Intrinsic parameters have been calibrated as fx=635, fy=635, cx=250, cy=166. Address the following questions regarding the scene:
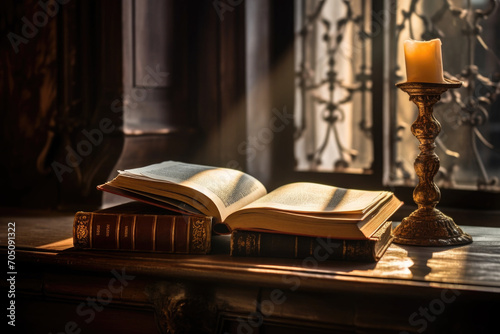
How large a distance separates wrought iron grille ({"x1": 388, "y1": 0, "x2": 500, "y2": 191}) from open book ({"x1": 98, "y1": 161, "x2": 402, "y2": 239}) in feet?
1.71

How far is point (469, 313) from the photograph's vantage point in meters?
1.08

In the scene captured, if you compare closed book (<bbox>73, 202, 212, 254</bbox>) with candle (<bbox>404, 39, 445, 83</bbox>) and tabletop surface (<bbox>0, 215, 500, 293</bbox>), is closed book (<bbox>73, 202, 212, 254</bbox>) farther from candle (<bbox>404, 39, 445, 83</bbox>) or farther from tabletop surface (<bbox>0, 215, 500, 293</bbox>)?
candle (<bbox>404, 39, 445, 83</bbox>)

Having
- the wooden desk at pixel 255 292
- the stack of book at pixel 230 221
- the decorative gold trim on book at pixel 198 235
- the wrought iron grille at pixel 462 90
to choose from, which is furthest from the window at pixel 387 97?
the decorative gold trim on book at pixel 198 235

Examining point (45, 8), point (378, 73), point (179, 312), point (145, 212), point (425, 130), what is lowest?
point (179, 312)

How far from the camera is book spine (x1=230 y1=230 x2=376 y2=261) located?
3.92ft

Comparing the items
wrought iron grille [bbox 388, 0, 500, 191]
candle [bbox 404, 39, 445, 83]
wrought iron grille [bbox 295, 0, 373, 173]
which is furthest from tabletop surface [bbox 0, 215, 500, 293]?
wrought iron grille [bbox 295, 0, 373, 173]

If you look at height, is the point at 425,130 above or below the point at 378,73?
below

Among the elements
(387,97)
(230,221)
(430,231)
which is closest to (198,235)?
(230,221)

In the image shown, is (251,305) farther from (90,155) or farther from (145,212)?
(90,155)

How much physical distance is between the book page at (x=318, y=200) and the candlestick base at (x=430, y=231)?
3.4 inches

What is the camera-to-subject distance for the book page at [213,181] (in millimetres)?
1291

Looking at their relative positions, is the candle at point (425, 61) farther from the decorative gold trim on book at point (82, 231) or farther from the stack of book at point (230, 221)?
the decorative gold trim on book at point (82, 231)

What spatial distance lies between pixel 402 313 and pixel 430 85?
0.46m

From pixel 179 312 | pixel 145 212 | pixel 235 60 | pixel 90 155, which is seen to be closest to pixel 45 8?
pixel 90 155
